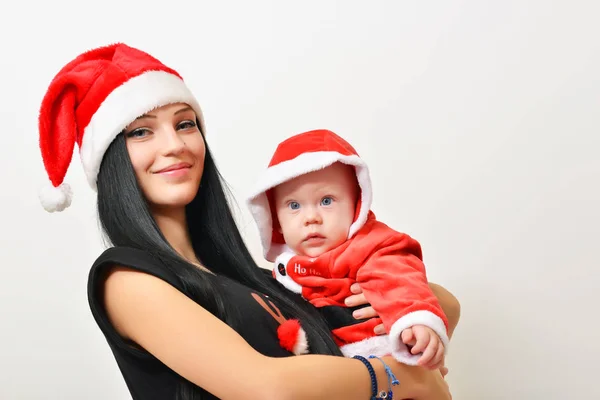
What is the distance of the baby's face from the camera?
2.01m

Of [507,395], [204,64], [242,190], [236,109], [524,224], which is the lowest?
[507,395]

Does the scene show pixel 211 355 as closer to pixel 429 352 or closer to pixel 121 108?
pixel 429 352

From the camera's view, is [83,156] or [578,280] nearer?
[83,156]

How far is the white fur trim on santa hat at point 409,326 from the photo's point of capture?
175 centimetres

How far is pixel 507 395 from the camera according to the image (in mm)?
2953

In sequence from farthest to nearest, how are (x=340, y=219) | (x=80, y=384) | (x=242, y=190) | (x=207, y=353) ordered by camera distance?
(x=242, y=190) → (x=80, y=384) → (x=340, y=219) → (x=207, y=353)

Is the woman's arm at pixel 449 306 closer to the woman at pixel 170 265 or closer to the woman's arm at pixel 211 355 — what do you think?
the woman at pixel 170 265

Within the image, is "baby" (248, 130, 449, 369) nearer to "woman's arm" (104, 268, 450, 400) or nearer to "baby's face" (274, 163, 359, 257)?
"baby's face" (274, 163, 359, 257)

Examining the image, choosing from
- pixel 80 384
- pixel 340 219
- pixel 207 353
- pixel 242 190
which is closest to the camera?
pixel 207 353

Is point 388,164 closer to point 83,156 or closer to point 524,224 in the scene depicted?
point 524,224

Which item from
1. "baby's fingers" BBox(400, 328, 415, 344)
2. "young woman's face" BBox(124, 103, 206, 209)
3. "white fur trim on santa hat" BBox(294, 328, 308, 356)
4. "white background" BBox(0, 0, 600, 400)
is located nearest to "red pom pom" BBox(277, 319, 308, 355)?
"white fur trim on santa hat" BBox(294, 328, 308, 356)

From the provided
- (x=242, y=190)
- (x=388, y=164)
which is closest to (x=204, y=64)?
(x=242, y=190)

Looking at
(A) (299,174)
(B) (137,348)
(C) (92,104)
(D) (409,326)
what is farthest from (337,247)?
(C) (92,104)

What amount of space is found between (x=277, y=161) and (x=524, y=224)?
1.27m
